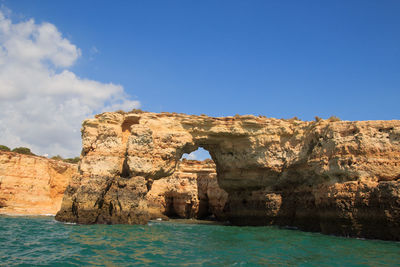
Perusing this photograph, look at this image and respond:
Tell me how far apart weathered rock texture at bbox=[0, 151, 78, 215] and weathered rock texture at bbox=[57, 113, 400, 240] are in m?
9.58

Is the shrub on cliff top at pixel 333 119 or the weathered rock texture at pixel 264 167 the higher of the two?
the shrub on cliff top at pixel 333 119

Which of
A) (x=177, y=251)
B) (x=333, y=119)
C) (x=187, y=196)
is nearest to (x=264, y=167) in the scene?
(x=333, y=119)

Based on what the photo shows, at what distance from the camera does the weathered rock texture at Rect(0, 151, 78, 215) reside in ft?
88.6

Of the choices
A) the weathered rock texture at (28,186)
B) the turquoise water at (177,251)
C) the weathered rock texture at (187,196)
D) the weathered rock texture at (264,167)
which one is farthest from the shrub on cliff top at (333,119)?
the weathered rock texture at (28,186)

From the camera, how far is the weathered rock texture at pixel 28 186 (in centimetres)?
2702

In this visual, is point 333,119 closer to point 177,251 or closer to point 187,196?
point 177,251

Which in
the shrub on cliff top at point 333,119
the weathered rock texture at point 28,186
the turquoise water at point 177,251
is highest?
the shrub on cliff top at point 333,119

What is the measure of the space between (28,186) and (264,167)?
20.8 m

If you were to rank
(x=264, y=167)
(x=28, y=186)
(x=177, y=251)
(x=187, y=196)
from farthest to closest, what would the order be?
(x=187, y=196) → (x=28, y=186) → (x=264, y=167) → (x=177, y=251)

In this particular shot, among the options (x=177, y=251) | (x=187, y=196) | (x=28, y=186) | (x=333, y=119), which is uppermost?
(x=333, y=119)

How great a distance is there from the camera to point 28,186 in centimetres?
2834

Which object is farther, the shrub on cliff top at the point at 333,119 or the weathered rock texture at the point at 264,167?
the shrub on cliff top at the point at 333,119

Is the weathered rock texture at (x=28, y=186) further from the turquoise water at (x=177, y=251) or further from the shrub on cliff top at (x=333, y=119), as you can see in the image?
the shrub on cliff top at (x=333, y=119)

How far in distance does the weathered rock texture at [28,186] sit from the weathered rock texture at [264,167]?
377 inches
